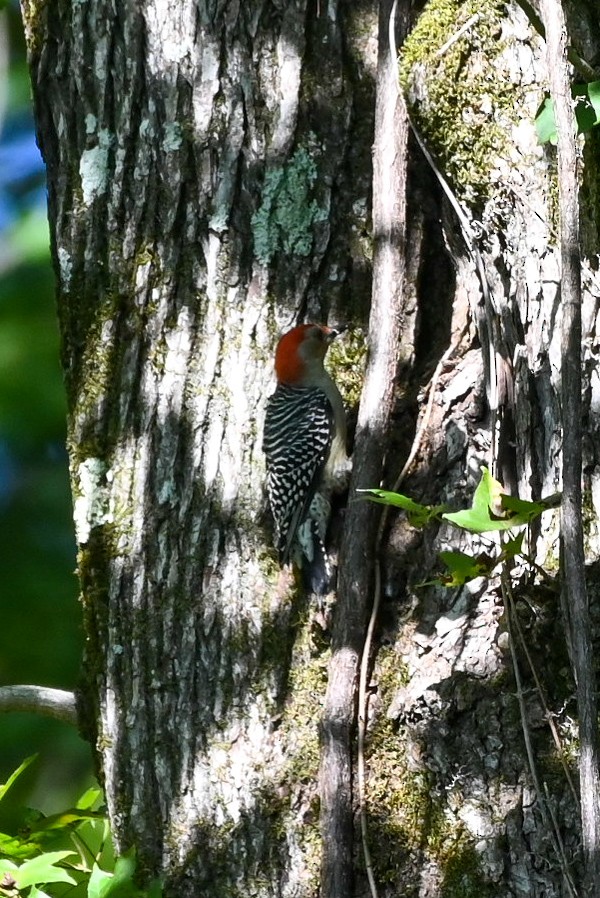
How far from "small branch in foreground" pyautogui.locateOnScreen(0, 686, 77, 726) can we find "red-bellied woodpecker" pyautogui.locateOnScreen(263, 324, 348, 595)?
815 millimetres

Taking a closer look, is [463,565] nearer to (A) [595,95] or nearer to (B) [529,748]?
(B) [529,748]

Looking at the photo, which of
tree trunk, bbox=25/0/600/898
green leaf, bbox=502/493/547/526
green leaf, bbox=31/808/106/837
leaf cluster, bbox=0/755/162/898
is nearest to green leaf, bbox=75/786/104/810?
leaf cluster, bbox=0/755/162/898

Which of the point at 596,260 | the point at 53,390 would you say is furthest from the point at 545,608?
the point at 53,390

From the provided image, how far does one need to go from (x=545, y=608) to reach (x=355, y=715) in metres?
0.48

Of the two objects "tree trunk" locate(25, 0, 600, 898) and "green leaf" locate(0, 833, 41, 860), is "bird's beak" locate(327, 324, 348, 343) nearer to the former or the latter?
"tree trunk" locate(25, 0, 600, 898)

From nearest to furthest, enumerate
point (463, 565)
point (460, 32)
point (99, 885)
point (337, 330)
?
point (463, 565) → point (99, 885) → point (460, 32) → point (337, 330)

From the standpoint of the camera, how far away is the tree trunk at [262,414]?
7.46 feet

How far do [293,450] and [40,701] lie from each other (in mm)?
1042

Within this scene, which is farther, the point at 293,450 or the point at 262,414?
the point at 293,450

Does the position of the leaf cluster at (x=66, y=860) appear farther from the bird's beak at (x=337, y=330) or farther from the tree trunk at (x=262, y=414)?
the bird's beak at (x=337, y=330)

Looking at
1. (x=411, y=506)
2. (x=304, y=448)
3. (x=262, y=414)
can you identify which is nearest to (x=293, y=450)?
(x=304, y=448)

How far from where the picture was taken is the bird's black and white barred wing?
2.66 meters

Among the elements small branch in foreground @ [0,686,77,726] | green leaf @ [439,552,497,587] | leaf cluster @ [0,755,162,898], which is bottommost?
leaf cluster @ [0,755,162,898]

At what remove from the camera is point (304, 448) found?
133 inches
